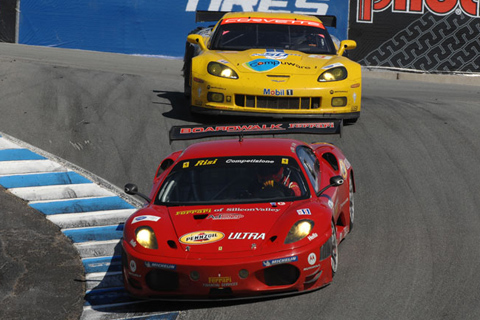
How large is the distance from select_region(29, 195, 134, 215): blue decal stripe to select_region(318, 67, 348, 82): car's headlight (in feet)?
10.8

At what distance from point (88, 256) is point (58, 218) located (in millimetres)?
1052

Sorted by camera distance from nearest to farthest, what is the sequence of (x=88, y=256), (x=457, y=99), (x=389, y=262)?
(x=389, y=262) < (x=88, y=256) < (x=457, y=99)

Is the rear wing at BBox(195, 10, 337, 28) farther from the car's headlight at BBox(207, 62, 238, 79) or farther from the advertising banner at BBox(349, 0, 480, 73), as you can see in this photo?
the advertising banner at BBox(349, 0, 480, 73)

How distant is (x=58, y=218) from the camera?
8.98m

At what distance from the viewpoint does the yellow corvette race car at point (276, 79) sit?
11.0m

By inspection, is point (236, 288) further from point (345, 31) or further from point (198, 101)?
point (345, 31)

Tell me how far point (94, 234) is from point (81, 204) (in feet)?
2.56

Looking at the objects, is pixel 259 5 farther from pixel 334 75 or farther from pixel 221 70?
pixel 334 75

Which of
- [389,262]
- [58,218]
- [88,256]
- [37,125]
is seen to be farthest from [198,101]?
[389,262]

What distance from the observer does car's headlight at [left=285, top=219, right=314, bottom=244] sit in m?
6.44

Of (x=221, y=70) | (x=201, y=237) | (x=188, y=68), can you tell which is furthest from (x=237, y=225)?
(x=188, y=68)

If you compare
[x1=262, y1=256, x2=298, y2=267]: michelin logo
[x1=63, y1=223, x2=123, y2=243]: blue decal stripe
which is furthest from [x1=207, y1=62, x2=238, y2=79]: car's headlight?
[x1=262, y1=256, x2=298, y2=267]: michelin logo

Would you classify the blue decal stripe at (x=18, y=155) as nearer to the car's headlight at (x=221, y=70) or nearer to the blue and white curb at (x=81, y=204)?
the blue and white curb at (x=81, y=204)

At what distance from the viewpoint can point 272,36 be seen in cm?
1223
